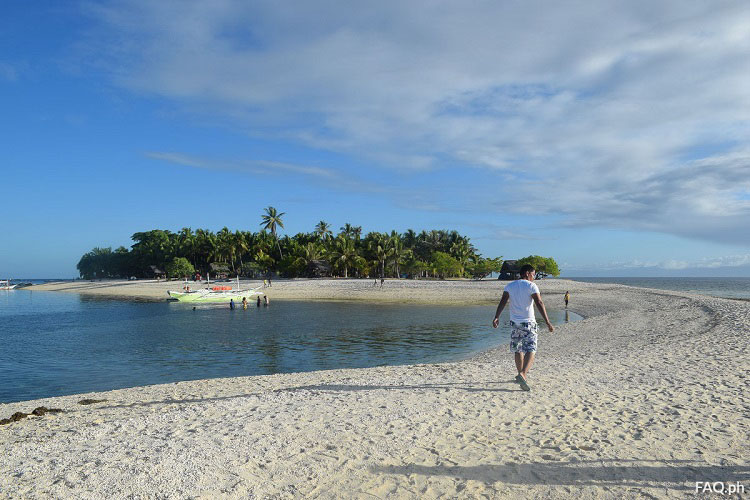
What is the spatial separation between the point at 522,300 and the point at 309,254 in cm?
7640

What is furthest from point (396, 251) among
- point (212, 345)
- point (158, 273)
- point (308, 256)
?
point (212, 345)

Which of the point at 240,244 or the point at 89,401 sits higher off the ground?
the point at 240,244

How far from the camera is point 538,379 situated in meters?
9.57

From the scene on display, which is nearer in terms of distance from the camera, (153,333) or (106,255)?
(153,333)

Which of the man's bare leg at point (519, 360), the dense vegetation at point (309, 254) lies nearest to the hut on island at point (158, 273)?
the dense vegetation at point (309, 254)

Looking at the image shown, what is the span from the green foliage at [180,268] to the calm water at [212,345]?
53973mm

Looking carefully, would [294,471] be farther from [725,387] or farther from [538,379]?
[725,387]

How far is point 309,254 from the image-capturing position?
82938 mm

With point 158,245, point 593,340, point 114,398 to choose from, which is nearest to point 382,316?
point 593,340

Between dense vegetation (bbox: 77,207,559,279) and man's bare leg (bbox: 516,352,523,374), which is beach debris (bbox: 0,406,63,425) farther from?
dense vegetation (bbox: 77,207,559,279)

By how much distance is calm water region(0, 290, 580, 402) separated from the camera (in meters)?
15.7

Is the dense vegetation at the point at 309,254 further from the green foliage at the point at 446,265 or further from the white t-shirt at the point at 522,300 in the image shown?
the white t-shirt at the point at 522,300

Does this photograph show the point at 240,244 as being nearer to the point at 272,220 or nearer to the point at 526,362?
the point at 272,220

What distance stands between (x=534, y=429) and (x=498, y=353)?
10487 millimetres
